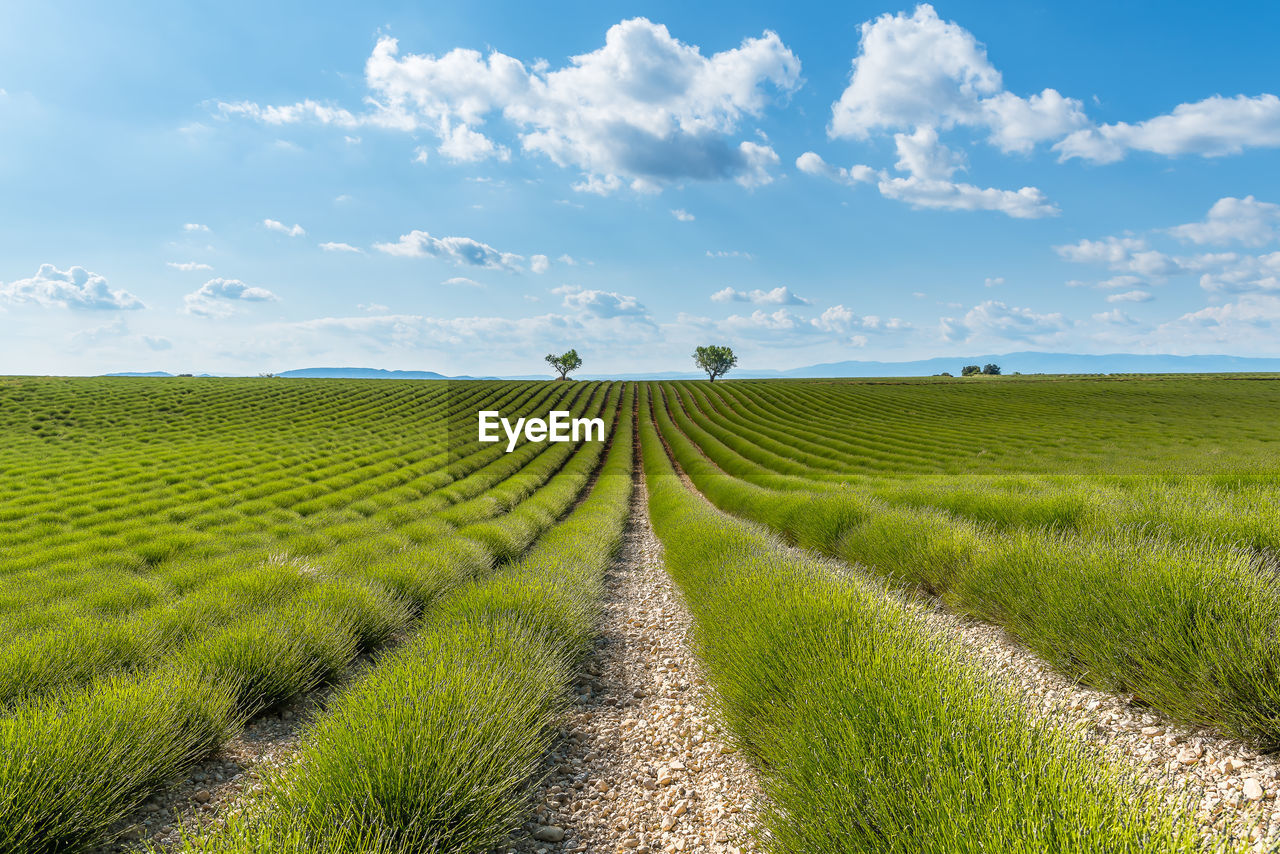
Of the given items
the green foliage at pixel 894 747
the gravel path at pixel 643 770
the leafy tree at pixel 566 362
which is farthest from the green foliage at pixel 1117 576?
the leafy tree at pixel 566 362

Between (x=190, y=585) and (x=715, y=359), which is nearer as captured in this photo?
(x=190, y=585)

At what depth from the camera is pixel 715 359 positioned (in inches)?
4761

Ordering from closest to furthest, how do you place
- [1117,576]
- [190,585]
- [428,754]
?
[428,754] < [1117,576] < [190,585]

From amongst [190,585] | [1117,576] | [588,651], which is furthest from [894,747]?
[190,585]

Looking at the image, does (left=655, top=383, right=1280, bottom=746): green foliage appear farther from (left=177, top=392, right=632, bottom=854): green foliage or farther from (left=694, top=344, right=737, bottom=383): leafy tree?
(left=694, top=344, right=737, bottom=383): leafy tree

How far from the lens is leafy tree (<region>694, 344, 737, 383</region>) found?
121 m

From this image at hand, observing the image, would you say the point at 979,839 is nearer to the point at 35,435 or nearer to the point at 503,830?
the point at 503,830

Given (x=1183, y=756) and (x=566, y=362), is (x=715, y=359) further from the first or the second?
(x=1183, y=756)

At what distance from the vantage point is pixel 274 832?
2592 millimetres

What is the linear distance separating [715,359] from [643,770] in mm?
119753

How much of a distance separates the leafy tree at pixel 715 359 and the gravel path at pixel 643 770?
11725cm

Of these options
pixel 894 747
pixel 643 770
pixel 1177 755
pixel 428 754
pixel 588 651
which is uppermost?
pixel 894 747

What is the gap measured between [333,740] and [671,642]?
4.41 meters

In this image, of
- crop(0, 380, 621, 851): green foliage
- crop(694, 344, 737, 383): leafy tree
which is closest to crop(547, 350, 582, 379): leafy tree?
crop(694, 344, 737, 383): leafy tree
